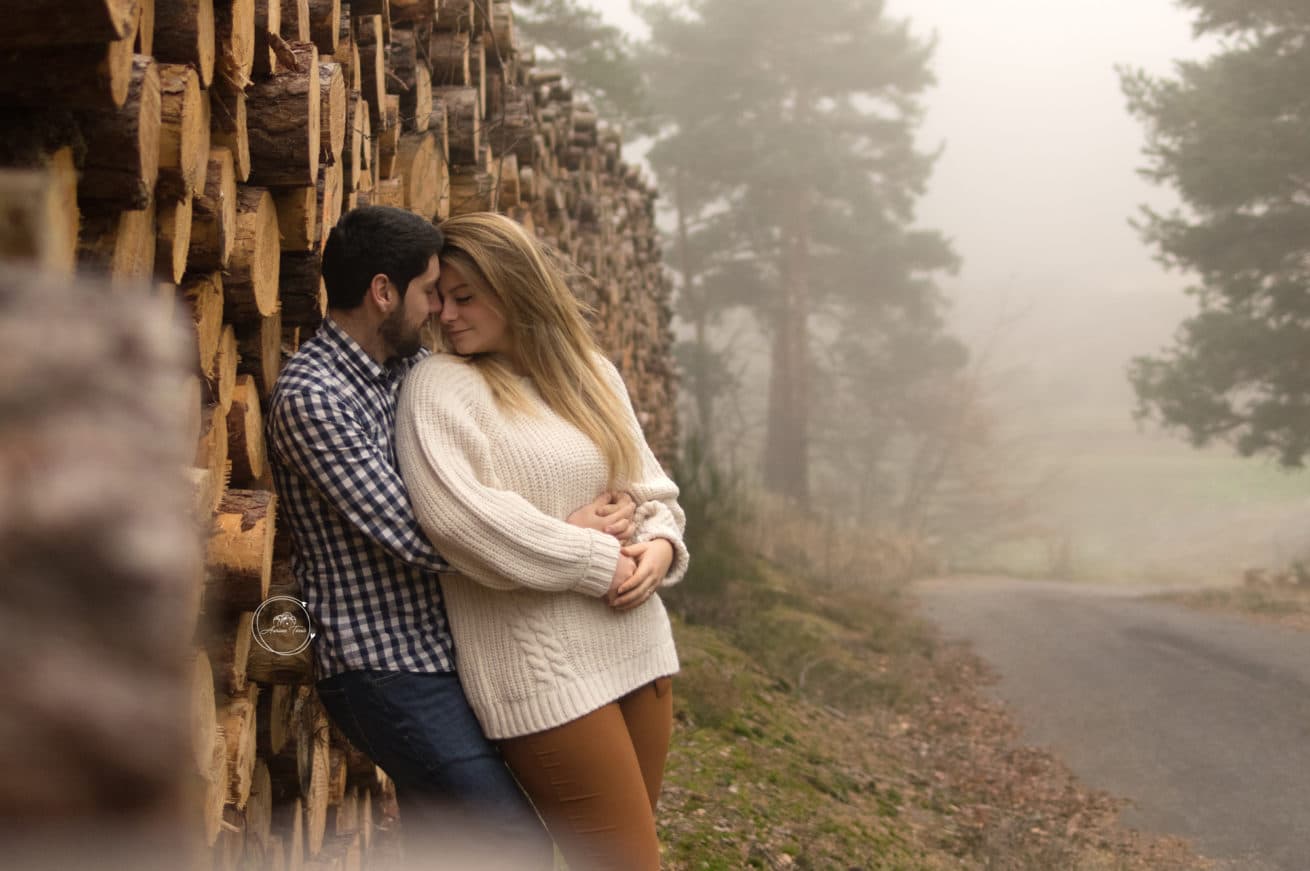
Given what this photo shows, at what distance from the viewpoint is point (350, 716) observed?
205 cm

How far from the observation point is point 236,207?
6.56 ft

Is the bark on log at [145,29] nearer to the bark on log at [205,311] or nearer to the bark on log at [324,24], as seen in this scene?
the bark on log at [205,311]

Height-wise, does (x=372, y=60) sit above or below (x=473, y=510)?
above

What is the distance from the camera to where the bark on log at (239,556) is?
75.5 inches

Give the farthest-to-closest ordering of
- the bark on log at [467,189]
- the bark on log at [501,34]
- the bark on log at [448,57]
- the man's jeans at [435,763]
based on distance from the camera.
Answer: the bark on log at [501,34] → the bark on log at [467,189] → the bark on log at [448,57] → the man's jeans at [435,763]

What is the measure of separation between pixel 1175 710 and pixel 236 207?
577cm

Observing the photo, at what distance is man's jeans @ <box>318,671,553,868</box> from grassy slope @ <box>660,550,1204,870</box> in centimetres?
167

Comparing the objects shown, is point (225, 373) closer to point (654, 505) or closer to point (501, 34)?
point (654, 505)

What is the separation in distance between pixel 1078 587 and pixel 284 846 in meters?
11.8

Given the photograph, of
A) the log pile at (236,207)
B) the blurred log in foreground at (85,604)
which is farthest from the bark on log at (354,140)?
the blurred log in foreground at (85,604)

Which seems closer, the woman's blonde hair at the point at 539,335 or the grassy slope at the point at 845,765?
the woman's blonde hair at the point at 539,335

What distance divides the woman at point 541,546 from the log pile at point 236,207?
0.29 metres

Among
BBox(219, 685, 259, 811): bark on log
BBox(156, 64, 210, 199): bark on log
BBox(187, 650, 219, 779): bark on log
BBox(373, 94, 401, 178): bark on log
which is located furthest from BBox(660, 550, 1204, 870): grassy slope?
BBox(156, 64, 210, 199): bark on log

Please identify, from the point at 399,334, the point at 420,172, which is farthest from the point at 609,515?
the point at 420,172
